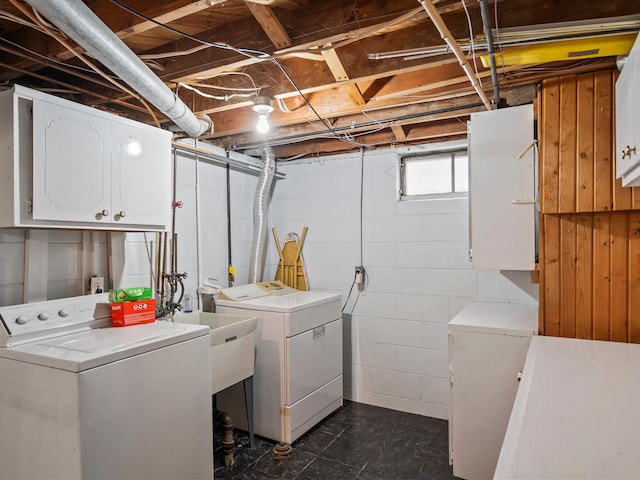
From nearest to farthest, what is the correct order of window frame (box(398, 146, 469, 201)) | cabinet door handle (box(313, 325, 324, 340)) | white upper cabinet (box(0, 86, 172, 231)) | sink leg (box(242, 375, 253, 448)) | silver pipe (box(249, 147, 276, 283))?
white upper cabinet (box(0, 86, 172, 231)), sink leg (box(242, 375, 253, 448)), cabinet door handle (box(313, 325, 324, 340)), window frame (box(398, 146, 469, 201)), silver pipe (box(249, 147, 276, 283))

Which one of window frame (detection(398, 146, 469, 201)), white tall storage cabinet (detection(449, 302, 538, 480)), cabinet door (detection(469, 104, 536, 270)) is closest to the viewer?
white tall storage cabinet (detection(449, 302, 538, 480))

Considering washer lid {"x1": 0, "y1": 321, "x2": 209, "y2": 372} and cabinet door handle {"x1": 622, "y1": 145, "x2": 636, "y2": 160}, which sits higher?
cabinet door handle {"x1": 622, "y1": 145, "x2": 636, "y2": 160}

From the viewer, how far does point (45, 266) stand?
6.95 feet

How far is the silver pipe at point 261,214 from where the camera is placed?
3576mm

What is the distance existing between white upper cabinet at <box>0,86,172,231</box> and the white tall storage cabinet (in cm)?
188

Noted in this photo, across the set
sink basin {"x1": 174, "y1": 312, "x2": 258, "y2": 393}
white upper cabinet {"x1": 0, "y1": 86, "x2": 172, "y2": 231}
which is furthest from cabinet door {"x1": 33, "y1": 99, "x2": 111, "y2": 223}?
sink basin {"x1": 174, "y1": 312, "x2": 258, "y2": 393}

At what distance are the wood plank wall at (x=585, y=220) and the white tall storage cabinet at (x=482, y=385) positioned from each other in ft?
0.67

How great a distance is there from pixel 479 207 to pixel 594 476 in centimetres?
171

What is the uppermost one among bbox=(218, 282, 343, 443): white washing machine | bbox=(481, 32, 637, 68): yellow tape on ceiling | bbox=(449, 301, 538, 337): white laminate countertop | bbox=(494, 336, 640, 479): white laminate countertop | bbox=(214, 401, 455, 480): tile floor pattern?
bbox=(481, 32, 637, 68): yellow tape on ceiling

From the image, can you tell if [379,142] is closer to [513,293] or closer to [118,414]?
[513,293]

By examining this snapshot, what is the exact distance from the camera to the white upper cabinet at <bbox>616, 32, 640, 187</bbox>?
4.84 ft

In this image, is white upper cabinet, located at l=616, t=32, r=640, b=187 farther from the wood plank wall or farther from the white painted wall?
the white painted wall

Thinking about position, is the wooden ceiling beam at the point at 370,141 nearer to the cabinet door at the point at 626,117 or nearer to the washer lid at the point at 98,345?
the cabinet door at the point at 626,117

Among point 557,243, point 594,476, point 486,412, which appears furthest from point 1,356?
point 557,243
